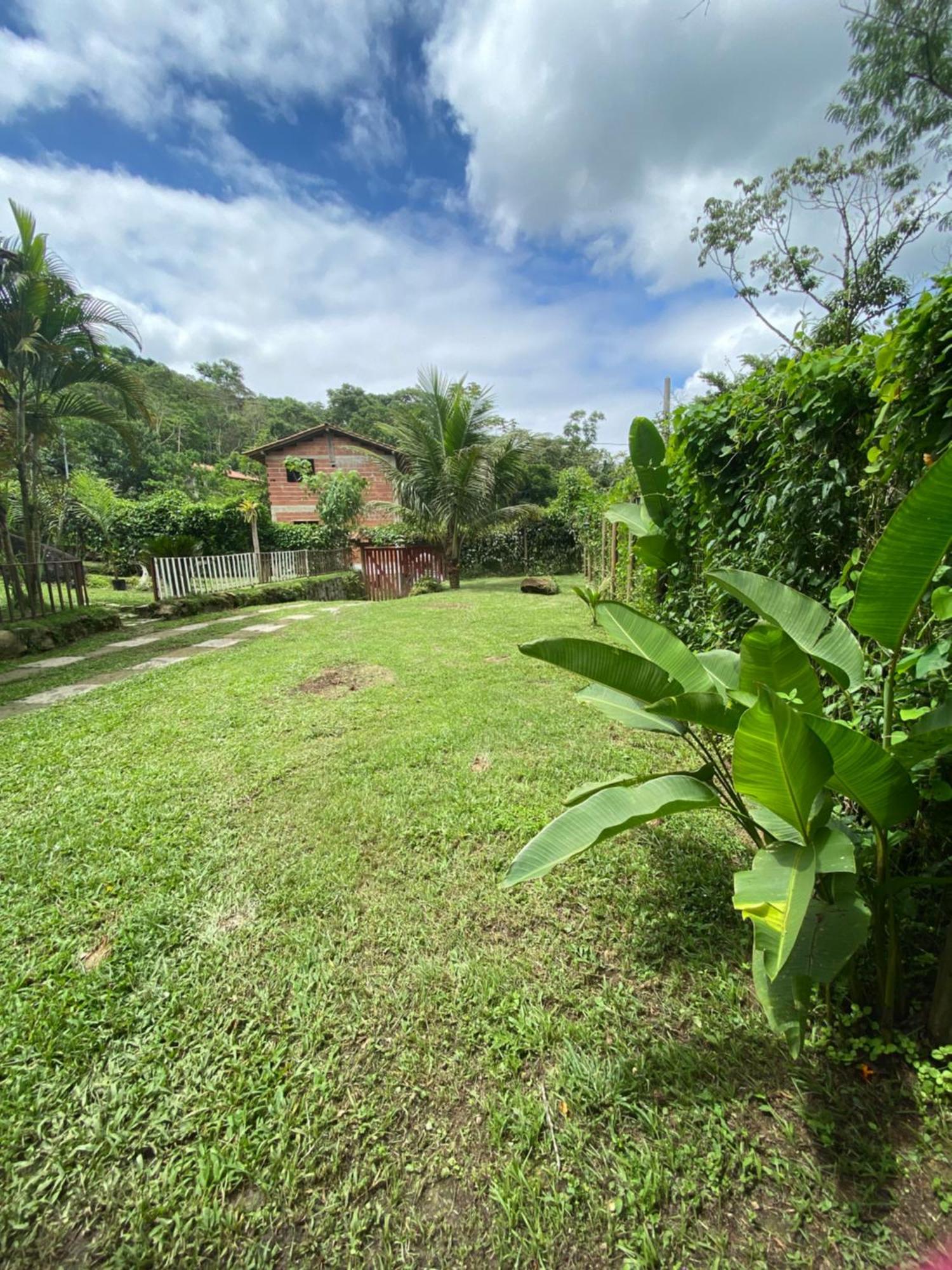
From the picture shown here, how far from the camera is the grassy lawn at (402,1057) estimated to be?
39.9 inches

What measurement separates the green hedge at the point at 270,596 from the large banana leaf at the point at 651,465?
327 inches

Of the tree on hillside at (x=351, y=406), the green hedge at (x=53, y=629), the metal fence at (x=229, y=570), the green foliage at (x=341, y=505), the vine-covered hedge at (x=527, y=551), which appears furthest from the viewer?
the tree on hillside at (x=351, y=406)

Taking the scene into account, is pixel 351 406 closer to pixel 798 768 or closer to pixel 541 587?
pixel 541 587

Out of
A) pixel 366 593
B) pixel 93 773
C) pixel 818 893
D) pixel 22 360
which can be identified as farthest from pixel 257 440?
pixel 818 893

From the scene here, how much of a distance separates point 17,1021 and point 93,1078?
37cm

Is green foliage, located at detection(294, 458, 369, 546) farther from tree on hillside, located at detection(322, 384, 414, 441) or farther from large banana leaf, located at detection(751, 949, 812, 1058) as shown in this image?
tree on hillside, located at detection(322, 384, 414, 441)

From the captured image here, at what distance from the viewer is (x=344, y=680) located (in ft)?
15.3

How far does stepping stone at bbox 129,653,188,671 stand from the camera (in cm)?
521

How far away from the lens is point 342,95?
638 centimetres

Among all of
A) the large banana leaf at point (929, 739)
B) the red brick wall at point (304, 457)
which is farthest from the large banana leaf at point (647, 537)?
the red brick wall at point (304, 457)

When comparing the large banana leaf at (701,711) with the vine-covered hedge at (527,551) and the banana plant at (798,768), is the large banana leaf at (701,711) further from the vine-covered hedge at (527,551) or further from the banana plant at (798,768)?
the vine-covered hedge at (527,551)

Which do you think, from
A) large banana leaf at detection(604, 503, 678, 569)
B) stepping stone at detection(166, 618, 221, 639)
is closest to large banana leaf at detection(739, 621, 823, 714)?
large banana leaf at detection(604, 503, 678, 569)

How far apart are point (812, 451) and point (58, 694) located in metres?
5.94

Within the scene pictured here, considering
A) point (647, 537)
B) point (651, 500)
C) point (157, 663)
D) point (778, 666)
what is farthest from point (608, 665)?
point (157, 663)
